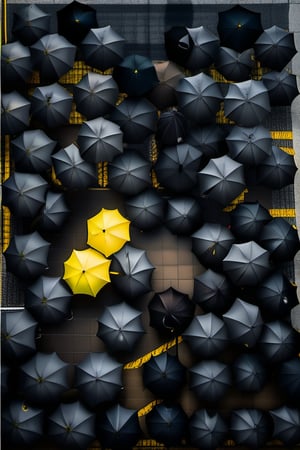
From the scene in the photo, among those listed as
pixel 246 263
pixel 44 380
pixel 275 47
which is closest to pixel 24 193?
pixel 44 380

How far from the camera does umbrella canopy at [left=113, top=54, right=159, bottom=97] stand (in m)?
19.8

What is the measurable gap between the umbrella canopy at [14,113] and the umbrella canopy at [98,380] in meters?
6.11

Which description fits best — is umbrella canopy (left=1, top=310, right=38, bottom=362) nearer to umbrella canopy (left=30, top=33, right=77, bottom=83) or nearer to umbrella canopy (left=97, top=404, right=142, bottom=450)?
umbrella canopy (left=97, top=404, right=142, bottom=450)

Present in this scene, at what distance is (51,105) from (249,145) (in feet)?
16.7

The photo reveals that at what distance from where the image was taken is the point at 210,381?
18.8 m

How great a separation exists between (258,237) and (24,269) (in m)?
5.90

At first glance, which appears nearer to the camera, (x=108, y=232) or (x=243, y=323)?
(x=243, y=323)

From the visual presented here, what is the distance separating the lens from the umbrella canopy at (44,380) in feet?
61.2

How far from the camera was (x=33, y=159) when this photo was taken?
1955cm

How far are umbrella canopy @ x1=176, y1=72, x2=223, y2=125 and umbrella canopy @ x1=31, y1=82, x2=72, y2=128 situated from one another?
2896 millimetres

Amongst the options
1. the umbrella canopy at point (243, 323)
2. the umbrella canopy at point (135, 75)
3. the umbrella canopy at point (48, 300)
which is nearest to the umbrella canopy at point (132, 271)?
the umbrella canopy at point (48, 300)

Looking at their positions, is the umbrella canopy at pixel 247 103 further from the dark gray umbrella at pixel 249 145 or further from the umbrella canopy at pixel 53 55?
the umbrella canopy at pixel 53 55

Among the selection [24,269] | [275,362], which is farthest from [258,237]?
[24,269]

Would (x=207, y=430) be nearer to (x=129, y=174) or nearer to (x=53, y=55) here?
(x=129, y=174)
